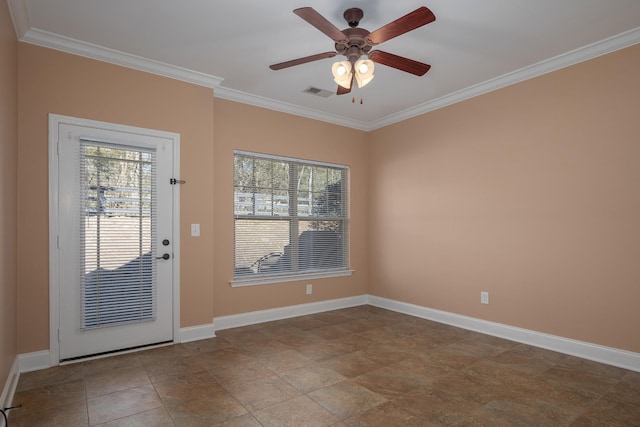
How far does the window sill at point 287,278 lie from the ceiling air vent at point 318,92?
233cm

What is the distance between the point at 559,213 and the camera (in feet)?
11.3

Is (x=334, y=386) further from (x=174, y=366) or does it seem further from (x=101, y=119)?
(x=101, y=119)

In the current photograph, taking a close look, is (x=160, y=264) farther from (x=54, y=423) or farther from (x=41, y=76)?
(x=41, y=76)

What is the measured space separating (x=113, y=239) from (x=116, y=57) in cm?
170

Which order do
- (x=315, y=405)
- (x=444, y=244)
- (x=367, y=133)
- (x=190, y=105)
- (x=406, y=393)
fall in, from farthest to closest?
(x=367, y=133)
(x=444, y=244)
(x=190, y=105)
(x=406, y=393)
(x=315, y=405)

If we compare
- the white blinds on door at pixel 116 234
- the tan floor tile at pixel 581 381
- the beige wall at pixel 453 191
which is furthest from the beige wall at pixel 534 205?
the white blinds on door at pixel 116 234

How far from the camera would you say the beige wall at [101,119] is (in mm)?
2996

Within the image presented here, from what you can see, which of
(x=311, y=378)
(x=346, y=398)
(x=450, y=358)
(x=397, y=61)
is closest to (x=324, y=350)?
(x=311, y=378)

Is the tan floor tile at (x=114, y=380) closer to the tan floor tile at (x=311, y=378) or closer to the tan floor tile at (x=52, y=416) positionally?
the tan floor tile at (x=52, y=416)

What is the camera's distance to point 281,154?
4738mm

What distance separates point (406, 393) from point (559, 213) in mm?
2278

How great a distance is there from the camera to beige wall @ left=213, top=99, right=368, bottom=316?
167 inches

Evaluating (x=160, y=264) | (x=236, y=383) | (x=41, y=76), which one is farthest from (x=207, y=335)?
(x=41, y=76)

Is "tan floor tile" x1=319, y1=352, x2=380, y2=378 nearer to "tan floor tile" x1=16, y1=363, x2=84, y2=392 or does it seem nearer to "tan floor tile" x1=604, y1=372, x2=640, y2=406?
"tan floor tile" x1=604, y1=372, x2=640, y2=406
